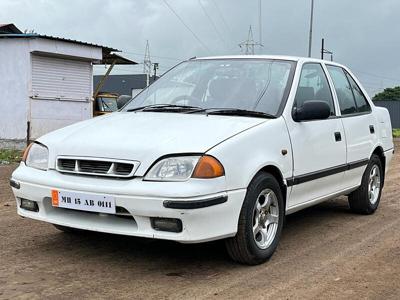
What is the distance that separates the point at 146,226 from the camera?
3992mm

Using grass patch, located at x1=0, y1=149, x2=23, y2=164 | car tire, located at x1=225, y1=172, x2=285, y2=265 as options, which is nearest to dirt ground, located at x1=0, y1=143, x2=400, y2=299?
car tire, located at x1=225, y1=172, x2=285, y2=265

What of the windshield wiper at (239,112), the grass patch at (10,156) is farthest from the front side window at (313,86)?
the grass patch at (10,156)

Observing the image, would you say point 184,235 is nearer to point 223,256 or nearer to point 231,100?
point 223,256

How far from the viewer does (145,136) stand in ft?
13.9

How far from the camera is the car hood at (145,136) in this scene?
4027 millimetres

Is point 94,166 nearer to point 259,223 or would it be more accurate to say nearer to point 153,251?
point 153,251

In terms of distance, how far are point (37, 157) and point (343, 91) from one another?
3530mm

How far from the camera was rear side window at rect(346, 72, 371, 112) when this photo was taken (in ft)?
21.7

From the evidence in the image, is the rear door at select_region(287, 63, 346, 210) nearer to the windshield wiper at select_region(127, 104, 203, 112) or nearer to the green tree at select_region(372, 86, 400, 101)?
the windshield wiper at select_region(127, 104, 203, 112)

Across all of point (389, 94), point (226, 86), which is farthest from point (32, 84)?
point (389, 94)

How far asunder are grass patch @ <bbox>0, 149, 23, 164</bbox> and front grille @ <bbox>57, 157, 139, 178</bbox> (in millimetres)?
7603

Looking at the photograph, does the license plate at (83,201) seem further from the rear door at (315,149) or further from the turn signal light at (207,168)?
the rear door at (315,149)

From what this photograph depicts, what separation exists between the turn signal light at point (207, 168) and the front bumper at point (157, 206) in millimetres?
45

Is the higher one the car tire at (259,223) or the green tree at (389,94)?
the green tree at (389,94)
